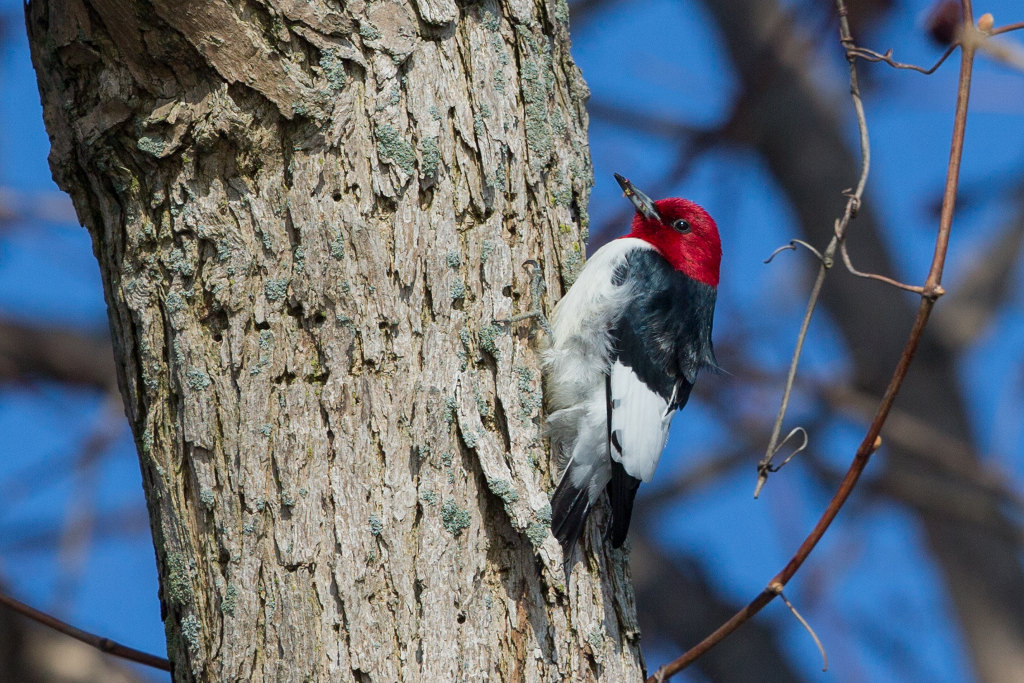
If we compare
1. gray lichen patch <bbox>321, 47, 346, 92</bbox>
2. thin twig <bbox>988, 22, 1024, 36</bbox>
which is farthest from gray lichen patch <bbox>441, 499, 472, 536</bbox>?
thin twig <bbox>988, 22, 1024, 36</bbox>

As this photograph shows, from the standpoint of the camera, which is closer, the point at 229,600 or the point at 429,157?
the point at 229,600

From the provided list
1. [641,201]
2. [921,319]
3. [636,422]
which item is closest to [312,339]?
[636,422]

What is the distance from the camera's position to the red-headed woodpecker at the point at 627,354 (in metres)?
2.54

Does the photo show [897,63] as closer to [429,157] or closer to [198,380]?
[429,157]

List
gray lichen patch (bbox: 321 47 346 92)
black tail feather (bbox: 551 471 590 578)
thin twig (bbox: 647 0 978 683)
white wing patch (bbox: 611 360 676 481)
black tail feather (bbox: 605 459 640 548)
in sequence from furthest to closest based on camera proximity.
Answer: white wing patch (bbox: 611 360 676 481) → black tail feather (bbox: 605 459 640 548) → black tail feather (bbox: 551 471 590 578) → gray lichen patch (bbox: 321 47 346 92) → thin twig (bbox: 647 0 978 683)

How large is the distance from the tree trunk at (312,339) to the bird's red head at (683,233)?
135 cm

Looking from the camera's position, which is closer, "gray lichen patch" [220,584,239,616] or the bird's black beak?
"gray lichen patch" [220,584,239,616]

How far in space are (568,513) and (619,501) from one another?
253mm

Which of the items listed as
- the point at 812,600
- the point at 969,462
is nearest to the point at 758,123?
the point at 969,462

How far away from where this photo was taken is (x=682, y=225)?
3578 millimetres

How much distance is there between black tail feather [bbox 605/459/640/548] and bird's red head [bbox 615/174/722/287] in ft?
3.39

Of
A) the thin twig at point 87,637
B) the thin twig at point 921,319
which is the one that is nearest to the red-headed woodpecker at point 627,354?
the thin twig at point 921,319

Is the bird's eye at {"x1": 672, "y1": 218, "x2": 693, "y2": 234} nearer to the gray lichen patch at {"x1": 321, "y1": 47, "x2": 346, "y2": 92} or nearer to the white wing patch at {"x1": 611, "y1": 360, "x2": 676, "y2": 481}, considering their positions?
the white wing patch at {"x1": 611, "y1": 360, "x2": 676, "y2": 481}

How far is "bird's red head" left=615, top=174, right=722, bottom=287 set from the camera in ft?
11.6
